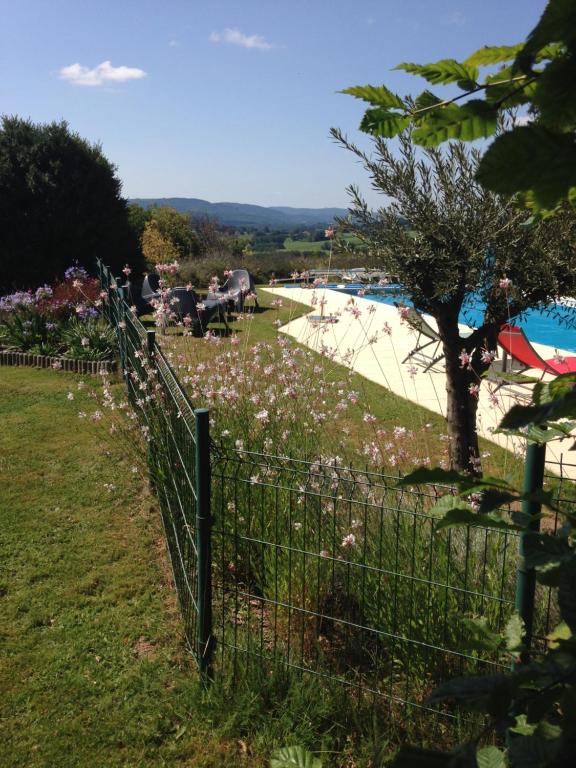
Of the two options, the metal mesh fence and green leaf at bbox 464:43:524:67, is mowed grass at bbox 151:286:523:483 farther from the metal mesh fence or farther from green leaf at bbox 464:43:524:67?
green leaf at bbox 464:43:524:67

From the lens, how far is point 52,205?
14844mm

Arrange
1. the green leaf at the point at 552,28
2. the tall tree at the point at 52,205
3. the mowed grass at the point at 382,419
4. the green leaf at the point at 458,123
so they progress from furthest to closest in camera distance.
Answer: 1. the tall tree at the point at 52,205
2. the mowed grass at the point at 382,419
3. the green leaf at the point at 458,123
4. the green leaf at the point at 552,28

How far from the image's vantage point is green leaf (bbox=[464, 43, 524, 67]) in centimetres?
82

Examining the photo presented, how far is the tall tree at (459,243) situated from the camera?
176 inches

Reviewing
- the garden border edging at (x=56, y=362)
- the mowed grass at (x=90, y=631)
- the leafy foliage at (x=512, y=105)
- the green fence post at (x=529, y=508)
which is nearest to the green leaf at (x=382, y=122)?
the leafy foliage at (x=512, y=105)

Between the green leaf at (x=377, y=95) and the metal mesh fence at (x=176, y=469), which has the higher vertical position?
the green leaf at (x=377, y=95)

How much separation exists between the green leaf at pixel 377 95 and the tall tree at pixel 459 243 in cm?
346

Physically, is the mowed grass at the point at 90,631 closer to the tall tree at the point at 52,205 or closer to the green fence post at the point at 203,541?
the green fence post at the point at 203,541

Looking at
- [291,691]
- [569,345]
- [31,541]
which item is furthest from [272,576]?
[569,345]

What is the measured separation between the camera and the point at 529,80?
2.51 feet

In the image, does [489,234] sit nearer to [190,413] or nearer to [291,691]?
[190,413]

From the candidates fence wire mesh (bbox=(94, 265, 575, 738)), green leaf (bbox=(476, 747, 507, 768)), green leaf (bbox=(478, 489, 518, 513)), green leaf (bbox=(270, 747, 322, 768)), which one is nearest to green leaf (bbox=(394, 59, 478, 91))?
green leaf (bbox=(478, 489, 518, 513))

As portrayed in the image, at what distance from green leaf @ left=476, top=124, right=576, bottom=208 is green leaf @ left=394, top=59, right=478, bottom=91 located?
19 centimetres

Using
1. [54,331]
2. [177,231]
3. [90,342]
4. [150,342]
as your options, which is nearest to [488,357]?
[150,342]
